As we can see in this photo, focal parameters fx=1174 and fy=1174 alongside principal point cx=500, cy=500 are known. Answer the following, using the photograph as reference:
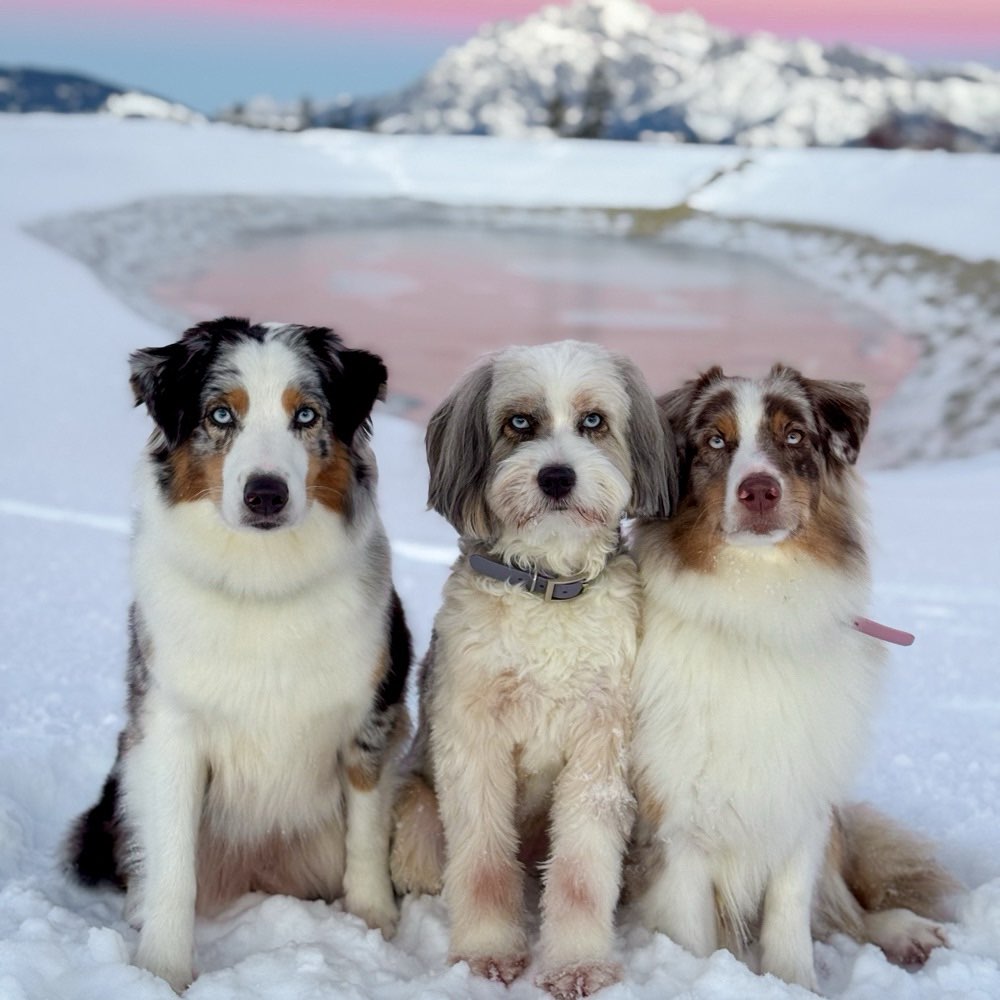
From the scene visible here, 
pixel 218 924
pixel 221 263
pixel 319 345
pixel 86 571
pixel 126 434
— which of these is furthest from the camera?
pixel 221 263

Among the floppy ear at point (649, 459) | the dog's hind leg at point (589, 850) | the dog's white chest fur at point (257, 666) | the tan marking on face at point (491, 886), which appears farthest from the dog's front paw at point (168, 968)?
the floppy ear at point (649, 459)

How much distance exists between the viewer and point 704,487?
2.91m

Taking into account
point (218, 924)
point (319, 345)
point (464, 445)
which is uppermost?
point (319, 345)

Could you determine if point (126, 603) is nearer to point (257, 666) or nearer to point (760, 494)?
point (257, 666)

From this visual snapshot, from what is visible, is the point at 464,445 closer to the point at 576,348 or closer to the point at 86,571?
the point at 576,348

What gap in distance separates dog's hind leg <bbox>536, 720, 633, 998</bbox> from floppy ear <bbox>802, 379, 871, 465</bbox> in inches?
35.7

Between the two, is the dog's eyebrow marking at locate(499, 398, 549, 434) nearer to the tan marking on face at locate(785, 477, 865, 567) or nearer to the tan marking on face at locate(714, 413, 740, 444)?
the tan marking on face at locate(714, 413, 740, 444)

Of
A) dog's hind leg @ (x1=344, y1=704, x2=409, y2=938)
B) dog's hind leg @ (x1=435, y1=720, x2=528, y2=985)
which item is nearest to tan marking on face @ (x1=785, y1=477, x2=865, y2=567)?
dog's hind leg @ (x1=435, y1=720, x2=528, y2=985)

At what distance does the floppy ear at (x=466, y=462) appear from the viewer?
2.94 metres

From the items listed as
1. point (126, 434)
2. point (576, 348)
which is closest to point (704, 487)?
point (576, 348)

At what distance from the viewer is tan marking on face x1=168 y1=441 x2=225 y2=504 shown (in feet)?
9.07

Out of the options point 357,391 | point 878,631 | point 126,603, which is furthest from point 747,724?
point 126,603

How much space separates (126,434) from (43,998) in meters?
6.61

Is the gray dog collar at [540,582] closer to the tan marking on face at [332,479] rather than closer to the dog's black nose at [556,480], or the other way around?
the dog's black nose at [556,480]
